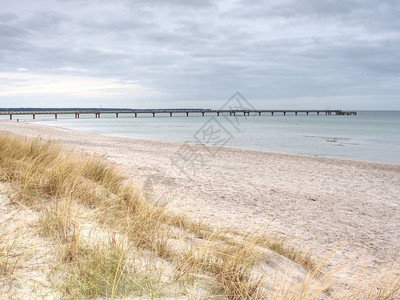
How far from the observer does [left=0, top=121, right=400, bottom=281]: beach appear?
17.4 ft

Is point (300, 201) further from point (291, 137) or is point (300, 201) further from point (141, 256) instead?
point (291, 137)

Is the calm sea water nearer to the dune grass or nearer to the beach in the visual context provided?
the beach

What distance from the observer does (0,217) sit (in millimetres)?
3305

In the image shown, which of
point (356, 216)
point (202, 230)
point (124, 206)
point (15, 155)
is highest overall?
point (15, 155)

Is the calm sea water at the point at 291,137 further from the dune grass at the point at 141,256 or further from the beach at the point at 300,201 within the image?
the dune grass at the point at 141,256

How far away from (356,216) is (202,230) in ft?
14.1

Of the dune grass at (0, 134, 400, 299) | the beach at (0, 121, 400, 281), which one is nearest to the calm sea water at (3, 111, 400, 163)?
the beach at (0, 121, 400, 281)

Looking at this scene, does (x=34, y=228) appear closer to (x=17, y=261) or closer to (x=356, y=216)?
(x=17, y=261)

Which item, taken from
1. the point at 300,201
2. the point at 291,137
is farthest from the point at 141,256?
the point at 291,137

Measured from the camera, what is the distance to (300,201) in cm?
796

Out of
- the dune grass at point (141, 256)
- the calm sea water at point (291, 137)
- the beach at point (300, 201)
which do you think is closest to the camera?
the dune grass at point (141, 256)

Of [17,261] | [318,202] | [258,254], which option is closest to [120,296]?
[17,261]

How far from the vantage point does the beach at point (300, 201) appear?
5.30 meters

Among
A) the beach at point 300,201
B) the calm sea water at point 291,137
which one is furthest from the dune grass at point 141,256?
the calm sea water at point 291,137
